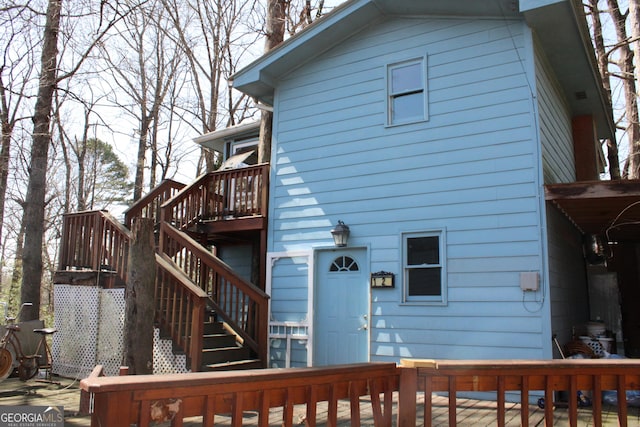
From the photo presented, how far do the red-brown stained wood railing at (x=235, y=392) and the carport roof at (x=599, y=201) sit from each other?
15.3 ft

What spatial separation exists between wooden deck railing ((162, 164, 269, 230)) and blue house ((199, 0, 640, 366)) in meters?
0.37

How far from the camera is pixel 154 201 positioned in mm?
10148

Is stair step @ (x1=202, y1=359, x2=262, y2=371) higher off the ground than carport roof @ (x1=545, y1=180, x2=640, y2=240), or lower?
lower

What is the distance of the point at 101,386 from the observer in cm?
189

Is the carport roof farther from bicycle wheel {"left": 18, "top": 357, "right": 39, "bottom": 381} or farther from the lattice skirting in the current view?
bicycle wheel {"left": 18, "top": 357, "right": 39, "bottom": 381}

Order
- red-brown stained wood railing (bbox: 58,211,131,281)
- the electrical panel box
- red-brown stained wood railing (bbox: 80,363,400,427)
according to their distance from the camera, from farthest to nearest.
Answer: red-brown stained wood railing (bbox: 58,211,131,281), the electrical panel box, red-brown stained wood railing (bbox: 80,363,400,427)

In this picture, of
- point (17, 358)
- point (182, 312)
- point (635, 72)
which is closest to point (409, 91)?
point (182, 312)

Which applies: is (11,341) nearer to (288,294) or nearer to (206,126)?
(288,294)

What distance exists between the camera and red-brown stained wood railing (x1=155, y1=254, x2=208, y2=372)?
6684mm

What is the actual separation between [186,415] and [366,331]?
5720mm

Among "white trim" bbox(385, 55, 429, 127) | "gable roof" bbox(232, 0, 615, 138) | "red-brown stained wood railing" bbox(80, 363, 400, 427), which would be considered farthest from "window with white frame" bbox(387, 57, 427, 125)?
"red-brown stained wood railing" bbox(80, 363, 400, 427)

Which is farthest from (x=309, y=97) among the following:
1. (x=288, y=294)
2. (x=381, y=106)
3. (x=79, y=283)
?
(x=79, y=283)

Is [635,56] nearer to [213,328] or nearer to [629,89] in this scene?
[629,89]

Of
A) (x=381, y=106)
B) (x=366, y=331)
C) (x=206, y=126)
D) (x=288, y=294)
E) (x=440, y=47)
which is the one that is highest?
(x=206, y=126)
